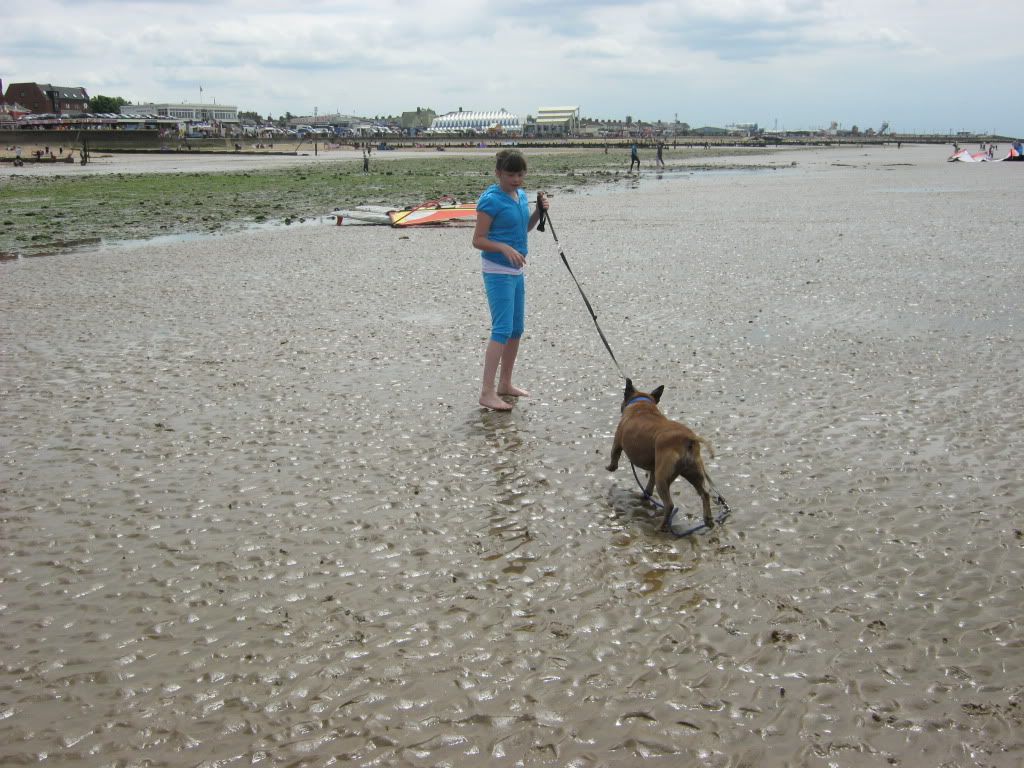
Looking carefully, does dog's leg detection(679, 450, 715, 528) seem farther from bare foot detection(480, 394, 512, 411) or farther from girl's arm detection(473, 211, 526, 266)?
girl's arm detection(473, 211, 526, 266)

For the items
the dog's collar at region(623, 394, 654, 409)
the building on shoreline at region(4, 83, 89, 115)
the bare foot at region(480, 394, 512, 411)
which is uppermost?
the building on shoreline at region(4, 83, 89, 115)

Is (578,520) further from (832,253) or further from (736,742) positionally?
(832,253)

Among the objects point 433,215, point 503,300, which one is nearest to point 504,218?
point 503,300

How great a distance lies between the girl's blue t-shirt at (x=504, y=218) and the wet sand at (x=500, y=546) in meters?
1.47

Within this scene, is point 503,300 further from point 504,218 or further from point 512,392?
point 512,392

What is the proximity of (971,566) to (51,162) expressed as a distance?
7524cm

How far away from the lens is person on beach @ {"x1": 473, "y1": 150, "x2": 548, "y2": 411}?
7.08 m

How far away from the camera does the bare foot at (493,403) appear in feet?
24.7

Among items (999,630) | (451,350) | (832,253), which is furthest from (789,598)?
(832,253)

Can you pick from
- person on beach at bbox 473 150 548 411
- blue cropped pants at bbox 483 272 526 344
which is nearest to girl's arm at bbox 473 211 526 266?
person on beach at bbox 473 150 548 411

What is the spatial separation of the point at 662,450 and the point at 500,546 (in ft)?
3.77

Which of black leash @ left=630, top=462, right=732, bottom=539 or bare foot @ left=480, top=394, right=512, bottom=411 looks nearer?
black leash @ left=630, top=462, right=732, bottom=539

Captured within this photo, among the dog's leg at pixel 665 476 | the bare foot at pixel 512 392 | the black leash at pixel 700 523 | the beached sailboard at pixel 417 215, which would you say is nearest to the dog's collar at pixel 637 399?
the black leash at pixel 700 523

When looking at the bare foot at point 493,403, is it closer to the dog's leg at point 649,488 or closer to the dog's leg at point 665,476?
the dog's leg at point 649,488
